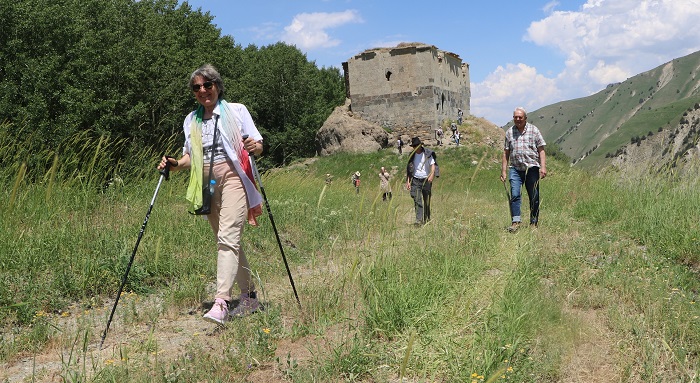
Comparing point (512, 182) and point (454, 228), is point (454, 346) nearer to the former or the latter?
point (454, 228)

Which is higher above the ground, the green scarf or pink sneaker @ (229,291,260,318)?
the green scarf

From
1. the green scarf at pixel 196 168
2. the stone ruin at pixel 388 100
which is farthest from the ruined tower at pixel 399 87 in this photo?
the green scarf at pixel 196 168

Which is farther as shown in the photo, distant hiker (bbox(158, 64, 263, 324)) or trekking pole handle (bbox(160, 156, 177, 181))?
trekking pole handle (bbox(160, 156, 177, 181))

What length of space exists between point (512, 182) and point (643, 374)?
5182 mm

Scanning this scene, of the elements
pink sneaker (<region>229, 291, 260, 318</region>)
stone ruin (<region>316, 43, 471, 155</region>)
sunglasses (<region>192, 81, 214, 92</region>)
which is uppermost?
stone ruin (<region>316, 43, 471, 155</region>)

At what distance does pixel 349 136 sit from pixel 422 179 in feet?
81.5

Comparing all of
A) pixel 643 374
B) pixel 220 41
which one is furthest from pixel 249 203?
pixel 220 41

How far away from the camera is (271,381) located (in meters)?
3.09

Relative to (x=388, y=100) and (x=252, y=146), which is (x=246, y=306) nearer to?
(x=252, y=146)

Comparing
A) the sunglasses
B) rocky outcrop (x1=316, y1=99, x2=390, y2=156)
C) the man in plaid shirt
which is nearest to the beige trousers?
the sunglasses

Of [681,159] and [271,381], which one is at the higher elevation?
[681,159]

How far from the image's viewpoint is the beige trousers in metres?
4.08

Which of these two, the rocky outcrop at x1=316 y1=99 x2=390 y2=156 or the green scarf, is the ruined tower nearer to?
the rocky outcrop at x1=316 y1=99 x2=390 y2=156

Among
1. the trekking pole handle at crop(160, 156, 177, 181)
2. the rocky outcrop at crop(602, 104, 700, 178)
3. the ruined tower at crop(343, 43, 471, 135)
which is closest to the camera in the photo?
the trekking pole handle at crop(160, 156, 177, 181)
